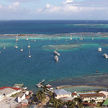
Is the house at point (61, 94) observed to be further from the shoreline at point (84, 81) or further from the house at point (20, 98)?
the shoreline at point (84, 81)

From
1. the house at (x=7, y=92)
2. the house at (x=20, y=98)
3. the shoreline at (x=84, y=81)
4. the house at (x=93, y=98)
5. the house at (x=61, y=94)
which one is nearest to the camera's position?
the house at (x=20, y=98)

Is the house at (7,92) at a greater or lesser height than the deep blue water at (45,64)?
lesser

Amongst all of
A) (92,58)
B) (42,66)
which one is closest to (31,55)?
(42,66)

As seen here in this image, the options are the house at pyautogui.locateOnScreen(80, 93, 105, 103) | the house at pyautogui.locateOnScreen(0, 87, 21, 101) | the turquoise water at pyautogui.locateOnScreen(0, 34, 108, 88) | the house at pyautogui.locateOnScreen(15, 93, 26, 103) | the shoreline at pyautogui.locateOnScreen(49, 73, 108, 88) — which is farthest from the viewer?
the turquoise water at pyautogui.locateOnScreen(0, 34, 108, 88)

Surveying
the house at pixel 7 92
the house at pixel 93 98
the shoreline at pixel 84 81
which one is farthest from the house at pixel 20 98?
the shoreline at pixel 84 81

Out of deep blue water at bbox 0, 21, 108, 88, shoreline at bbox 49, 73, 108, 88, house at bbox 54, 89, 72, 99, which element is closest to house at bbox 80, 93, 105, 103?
house at bbox 54, 89, 72, 99

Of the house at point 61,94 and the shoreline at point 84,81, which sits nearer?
the house at point 61,94

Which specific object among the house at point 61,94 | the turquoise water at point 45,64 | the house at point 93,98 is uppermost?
the turquoise water at point 45,64

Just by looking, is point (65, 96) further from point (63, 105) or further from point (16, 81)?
point (16, 81)

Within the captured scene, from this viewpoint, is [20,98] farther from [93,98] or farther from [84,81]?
[84,81]

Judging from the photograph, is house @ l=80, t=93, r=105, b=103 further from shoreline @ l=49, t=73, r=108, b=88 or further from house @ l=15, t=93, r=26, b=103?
house @ l=15, t=93, r=26, b=103

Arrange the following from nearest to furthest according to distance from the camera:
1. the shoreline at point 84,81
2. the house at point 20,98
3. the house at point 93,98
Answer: the house at point 20,98, the house at point 93,98, the shoreline at point 84,81
